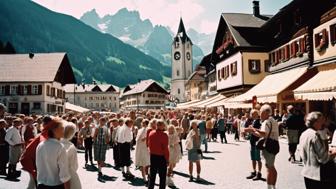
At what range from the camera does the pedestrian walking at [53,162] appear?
5129mm

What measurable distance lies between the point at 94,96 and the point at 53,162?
13360 centimetres

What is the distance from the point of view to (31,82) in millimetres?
48594

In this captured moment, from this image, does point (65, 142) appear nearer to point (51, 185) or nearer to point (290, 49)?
point (51, 185)

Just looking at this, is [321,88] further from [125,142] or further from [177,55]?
[177,55]

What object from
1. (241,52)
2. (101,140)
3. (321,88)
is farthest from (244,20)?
(101,140)

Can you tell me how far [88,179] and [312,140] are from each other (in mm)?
7810

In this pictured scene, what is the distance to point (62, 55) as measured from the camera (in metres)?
51.3

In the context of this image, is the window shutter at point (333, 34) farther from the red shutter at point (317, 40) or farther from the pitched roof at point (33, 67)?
the pitched roof at point (33, 67)

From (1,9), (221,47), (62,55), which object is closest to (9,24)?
(1,9)

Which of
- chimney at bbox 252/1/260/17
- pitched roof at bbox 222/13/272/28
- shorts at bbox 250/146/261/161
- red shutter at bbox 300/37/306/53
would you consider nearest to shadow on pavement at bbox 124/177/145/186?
shorts at bbox 250/146/261/161

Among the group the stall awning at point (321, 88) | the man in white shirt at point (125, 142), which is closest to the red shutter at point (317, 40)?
the stall awning at point (321, 88)

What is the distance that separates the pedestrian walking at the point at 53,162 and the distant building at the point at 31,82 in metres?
44.8

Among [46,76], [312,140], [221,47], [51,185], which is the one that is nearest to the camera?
[51,185]

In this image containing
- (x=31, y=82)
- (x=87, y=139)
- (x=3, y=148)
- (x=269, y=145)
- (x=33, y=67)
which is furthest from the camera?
(x=33, y=67)
